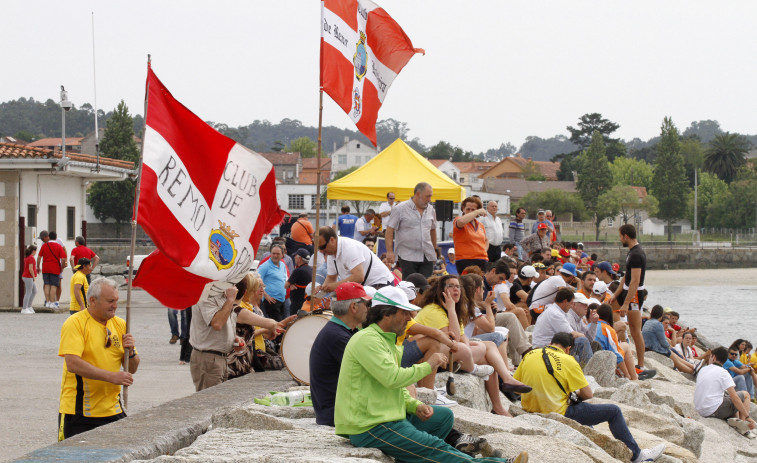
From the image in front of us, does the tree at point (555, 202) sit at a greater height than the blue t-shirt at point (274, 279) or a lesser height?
greater

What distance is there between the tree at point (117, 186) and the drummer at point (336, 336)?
63.6 metres

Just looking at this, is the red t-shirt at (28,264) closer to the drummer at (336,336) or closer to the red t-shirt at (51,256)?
the red t-shirt at (51,256)

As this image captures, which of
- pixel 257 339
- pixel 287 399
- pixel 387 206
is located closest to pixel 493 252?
pixel 387 206

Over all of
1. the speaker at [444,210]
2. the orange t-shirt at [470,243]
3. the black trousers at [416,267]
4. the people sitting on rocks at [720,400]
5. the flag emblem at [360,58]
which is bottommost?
the people sitting on rocks at [720,400]

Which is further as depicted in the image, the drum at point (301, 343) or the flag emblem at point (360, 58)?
the flag emblem at point (360, 58)

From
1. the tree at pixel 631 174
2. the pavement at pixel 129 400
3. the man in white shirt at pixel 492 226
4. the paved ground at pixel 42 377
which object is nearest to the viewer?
the pavement at pixel 129 400

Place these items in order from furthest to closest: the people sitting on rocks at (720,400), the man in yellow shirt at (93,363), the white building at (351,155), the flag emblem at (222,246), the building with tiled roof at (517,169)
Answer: the building with tiled roof at (517,169)
the white building at (351,155)
the people sitting on rocks at (720,400)
the flag emblem at (222,246)
the man in yellow shirt at (93,363)

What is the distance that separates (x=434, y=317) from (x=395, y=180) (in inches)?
367

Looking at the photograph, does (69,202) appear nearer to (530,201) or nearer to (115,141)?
(115,141)

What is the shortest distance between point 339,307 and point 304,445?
1.01 m

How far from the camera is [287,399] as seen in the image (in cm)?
809

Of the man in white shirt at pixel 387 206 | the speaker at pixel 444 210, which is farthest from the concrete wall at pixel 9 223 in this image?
the speaker at pixel 444 210

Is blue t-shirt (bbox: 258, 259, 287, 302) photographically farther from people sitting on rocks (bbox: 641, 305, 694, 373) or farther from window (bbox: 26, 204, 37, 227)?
window (bbox: 26, 204, 37, 227)

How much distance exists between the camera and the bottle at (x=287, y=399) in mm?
8055
